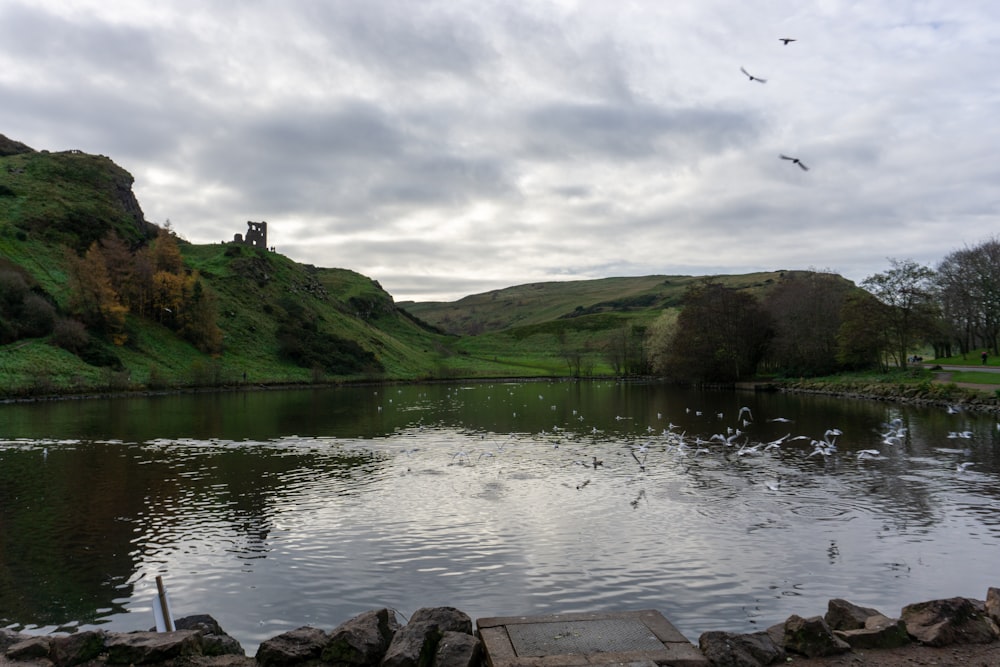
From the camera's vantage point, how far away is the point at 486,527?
1756 cm

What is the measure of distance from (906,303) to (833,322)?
12119 millimetres

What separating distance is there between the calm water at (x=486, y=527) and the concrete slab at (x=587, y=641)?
4.50ft

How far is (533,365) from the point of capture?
151875 millimetres

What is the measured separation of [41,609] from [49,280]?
101 meters

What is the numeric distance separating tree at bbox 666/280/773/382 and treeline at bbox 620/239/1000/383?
0.46 ft

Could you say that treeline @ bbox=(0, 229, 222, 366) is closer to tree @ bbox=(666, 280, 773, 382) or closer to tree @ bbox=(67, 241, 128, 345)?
tree @ bbox=(67, 241, 128, 345)

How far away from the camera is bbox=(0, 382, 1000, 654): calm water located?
41.1 feet

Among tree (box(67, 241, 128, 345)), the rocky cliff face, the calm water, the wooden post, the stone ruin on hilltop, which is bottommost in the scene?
the calm water

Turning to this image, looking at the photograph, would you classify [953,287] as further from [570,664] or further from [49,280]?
[49,280]

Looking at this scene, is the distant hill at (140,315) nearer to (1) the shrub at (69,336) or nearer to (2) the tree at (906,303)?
(1) the shrub at (69,336)

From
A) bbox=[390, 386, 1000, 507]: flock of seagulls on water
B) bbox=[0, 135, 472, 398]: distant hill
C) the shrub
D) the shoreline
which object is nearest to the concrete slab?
the shoreline

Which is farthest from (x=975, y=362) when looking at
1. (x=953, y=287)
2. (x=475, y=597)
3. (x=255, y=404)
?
(x=475, y=597)

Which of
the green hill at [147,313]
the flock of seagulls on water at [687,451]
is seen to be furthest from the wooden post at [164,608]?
the green hill at [147,313]

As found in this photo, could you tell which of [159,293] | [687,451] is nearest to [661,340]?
[687,451]
